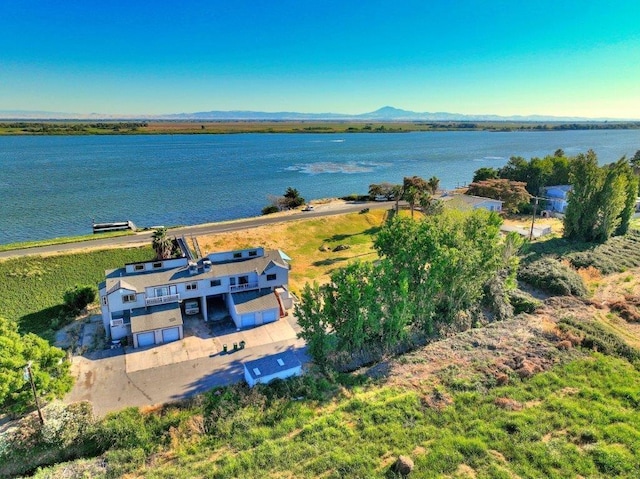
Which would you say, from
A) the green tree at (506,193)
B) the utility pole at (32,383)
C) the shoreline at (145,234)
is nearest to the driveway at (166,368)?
the utility pole at (32,383)

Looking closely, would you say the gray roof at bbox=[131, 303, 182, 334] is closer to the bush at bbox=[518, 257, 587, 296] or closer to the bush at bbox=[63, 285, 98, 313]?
the bush at bbox=[63, 285, 98, 313]

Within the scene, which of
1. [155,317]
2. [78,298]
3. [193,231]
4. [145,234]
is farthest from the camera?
[193,231]

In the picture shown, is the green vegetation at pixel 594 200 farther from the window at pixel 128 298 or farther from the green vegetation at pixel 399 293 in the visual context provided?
the window at pixel 128 298

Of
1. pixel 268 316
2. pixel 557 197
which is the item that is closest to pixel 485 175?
pixel 557 197

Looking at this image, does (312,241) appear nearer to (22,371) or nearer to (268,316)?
(268,316)

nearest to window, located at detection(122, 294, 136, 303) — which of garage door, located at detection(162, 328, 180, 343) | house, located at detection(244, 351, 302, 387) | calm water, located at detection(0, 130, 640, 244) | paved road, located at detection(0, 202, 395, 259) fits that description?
garage door, located at detection(162, 328, 180, 343)

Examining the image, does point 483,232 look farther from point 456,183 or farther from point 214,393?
point 456,183
